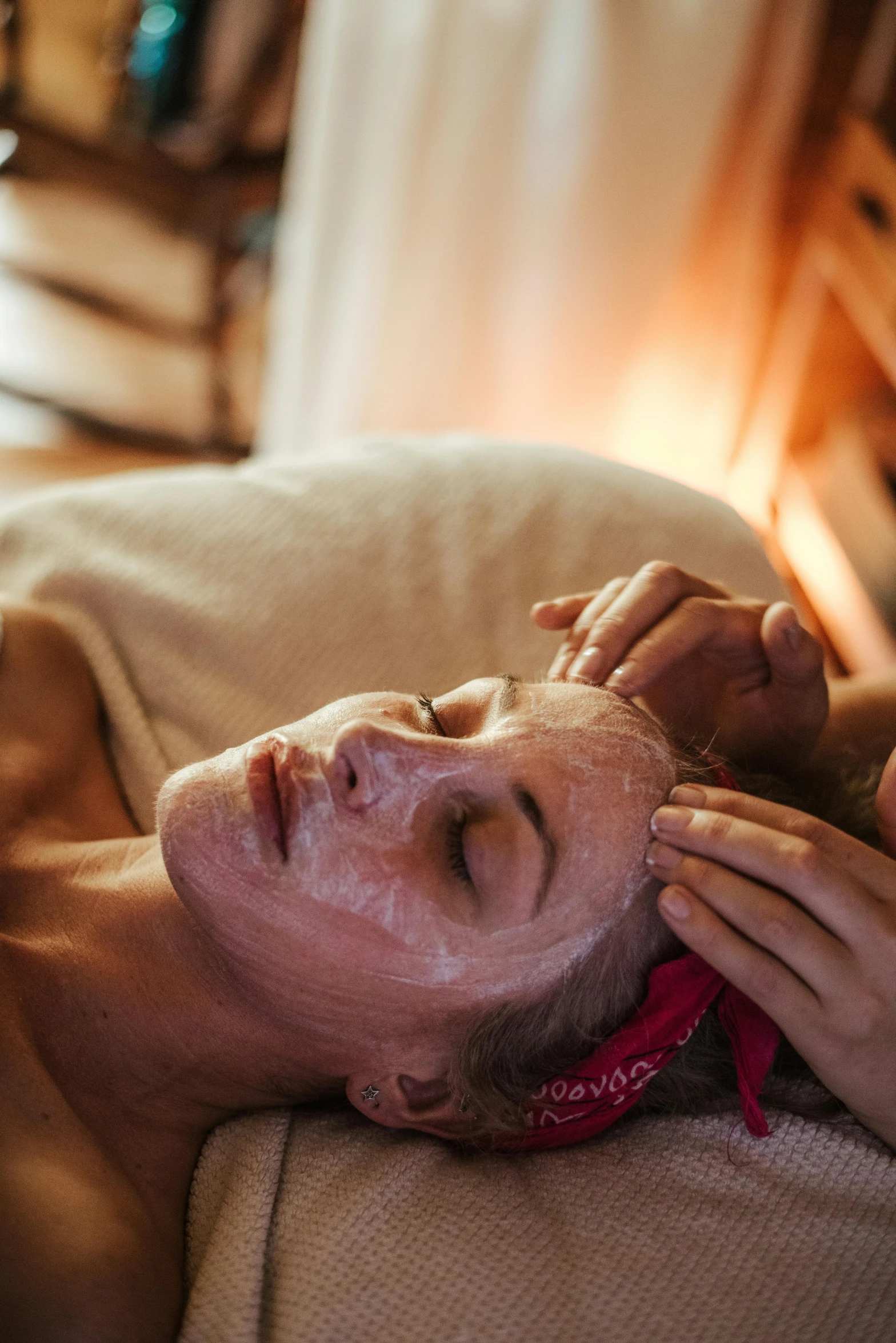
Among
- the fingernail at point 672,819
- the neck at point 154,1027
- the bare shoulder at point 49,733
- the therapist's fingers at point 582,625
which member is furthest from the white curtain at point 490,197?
the fingernail at point 672,819

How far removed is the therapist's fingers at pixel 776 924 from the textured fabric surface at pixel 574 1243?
0.88ft

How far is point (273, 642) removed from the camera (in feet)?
4.73

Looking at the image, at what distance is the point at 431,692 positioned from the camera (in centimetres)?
146

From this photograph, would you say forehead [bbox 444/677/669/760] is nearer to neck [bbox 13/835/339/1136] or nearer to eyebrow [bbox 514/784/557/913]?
eyebrow [bbox 514/784/557/913]

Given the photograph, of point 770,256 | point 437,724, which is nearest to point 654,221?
point 770,256

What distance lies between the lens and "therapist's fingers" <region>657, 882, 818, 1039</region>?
95 cm

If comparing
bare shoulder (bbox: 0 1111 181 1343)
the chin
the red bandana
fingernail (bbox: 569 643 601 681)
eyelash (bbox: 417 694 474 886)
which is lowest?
bare shoulder (bbox: 0 1111 181 1343)

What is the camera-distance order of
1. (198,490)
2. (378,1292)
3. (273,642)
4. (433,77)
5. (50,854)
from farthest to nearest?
(433,77) < (198,490) < (273,642) < (50,854) < (378,1292)

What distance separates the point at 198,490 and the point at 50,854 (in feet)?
1.87

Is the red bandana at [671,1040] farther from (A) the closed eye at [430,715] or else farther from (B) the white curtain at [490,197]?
(B) the white curtain at [490,197]

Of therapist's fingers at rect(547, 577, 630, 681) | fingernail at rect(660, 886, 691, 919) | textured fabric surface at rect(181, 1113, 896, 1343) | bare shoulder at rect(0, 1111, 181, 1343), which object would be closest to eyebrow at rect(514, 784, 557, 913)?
fingernail at rect(660, 886, 691, 919)

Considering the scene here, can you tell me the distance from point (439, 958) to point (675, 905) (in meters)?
0.22

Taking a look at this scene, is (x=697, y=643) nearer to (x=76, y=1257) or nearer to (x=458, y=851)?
(x=458, y=851)

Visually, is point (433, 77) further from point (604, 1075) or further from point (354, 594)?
point (604, 1075)
